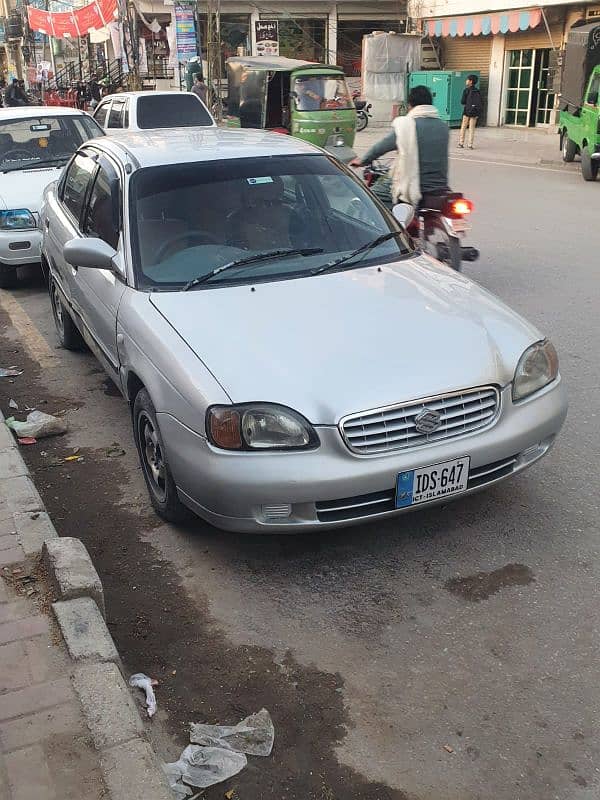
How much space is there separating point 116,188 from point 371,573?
8.67 feet

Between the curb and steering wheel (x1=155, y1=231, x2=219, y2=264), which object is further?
steering wheel (x1=155, y1=231, x2=219, y2=264)

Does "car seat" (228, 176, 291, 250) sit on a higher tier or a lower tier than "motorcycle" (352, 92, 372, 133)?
higher

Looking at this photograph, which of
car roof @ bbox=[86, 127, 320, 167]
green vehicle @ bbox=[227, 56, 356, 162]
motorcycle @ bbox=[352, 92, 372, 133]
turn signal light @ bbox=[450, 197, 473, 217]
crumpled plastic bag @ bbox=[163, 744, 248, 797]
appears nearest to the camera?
crumpled plastic bag @ bbox=[163, 744, 248, 797]

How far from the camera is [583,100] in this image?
52.4ft

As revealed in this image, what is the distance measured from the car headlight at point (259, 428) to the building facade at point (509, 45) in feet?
80.1

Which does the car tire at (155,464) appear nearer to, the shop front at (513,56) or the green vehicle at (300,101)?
the green vehicle at (300,101)

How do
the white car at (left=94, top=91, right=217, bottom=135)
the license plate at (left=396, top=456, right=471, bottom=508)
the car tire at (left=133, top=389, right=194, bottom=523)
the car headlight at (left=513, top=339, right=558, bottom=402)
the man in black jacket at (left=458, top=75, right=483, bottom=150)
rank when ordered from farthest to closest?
the man in black jacket at (left=458, top=75, right=483, bottom=150) → the white car at (left=94, top=91, right=217, bottom=135) → the car tire at (left=133, top=389, right=194, bottom=523) → the car headlight at (left=513, top=339, right=558, bottom=402) → the license plate at (left=396, top=456, right=471, bottom=508)

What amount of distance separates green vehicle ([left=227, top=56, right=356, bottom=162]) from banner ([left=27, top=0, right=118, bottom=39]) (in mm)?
13150

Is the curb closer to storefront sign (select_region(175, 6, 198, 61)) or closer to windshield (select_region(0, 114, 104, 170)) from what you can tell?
windshield (select_region(0, 114, 104, 170))

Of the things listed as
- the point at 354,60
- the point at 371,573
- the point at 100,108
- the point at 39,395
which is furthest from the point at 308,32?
the point at 371,573

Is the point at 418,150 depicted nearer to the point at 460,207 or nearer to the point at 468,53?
the point at 460,207

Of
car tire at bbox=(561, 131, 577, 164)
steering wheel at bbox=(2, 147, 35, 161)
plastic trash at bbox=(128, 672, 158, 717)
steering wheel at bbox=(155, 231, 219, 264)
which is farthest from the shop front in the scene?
plastic trash at bbox=(128, 672, 158, 717)

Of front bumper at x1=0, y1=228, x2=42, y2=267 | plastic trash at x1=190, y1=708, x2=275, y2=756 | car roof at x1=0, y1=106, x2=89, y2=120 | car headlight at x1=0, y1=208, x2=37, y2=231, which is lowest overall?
plastic trash at x1=190, y1=708, x2=275, y2=756

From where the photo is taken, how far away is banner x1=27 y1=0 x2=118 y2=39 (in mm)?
31125
